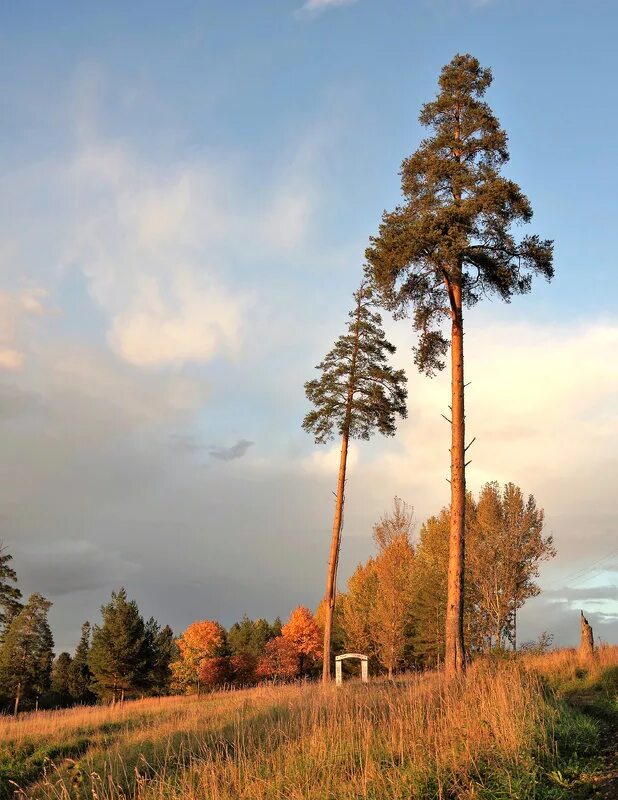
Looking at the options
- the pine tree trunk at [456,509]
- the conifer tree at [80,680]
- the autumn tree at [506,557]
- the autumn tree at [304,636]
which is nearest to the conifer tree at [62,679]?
the conifer tree at [80,680]

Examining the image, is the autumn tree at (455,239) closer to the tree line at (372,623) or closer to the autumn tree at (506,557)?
Result: the tree line at (372,623)

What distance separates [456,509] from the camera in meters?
14.3

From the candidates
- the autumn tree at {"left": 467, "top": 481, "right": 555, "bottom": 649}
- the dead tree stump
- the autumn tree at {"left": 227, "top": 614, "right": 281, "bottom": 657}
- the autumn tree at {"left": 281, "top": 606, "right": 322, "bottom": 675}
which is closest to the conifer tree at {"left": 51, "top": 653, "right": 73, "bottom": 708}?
the autumn tree at {"left": 227, "top": 614, "right": 281, "bottom": 657}

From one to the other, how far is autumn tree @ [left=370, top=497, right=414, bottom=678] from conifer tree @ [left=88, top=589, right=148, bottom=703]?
22505 millimetres

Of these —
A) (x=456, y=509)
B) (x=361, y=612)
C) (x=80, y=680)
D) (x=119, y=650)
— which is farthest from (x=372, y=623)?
(x=80, y=680)

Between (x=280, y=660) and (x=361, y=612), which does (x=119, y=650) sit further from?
(x=361, y=612)

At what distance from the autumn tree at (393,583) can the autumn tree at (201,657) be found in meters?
21.5

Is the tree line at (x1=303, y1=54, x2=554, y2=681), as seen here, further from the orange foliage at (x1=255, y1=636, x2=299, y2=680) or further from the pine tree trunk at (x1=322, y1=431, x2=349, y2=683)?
the orange foliage at (x1=255, y1=636, x2=299, y2=680)

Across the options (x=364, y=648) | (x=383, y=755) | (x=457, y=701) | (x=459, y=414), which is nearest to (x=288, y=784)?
(x=383, y=755)

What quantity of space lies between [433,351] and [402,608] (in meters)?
25.9

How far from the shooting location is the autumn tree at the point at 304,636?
188 ft

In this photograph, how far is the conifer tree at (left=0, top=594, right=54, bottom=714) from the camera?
4750 centimetres

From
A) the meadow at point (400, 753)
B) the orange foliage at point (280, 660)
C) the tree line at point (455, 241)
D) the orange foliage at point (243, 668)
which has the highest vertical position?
the tree line at point (455, 241)

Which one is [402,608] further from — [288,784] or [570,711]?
[288,784]
